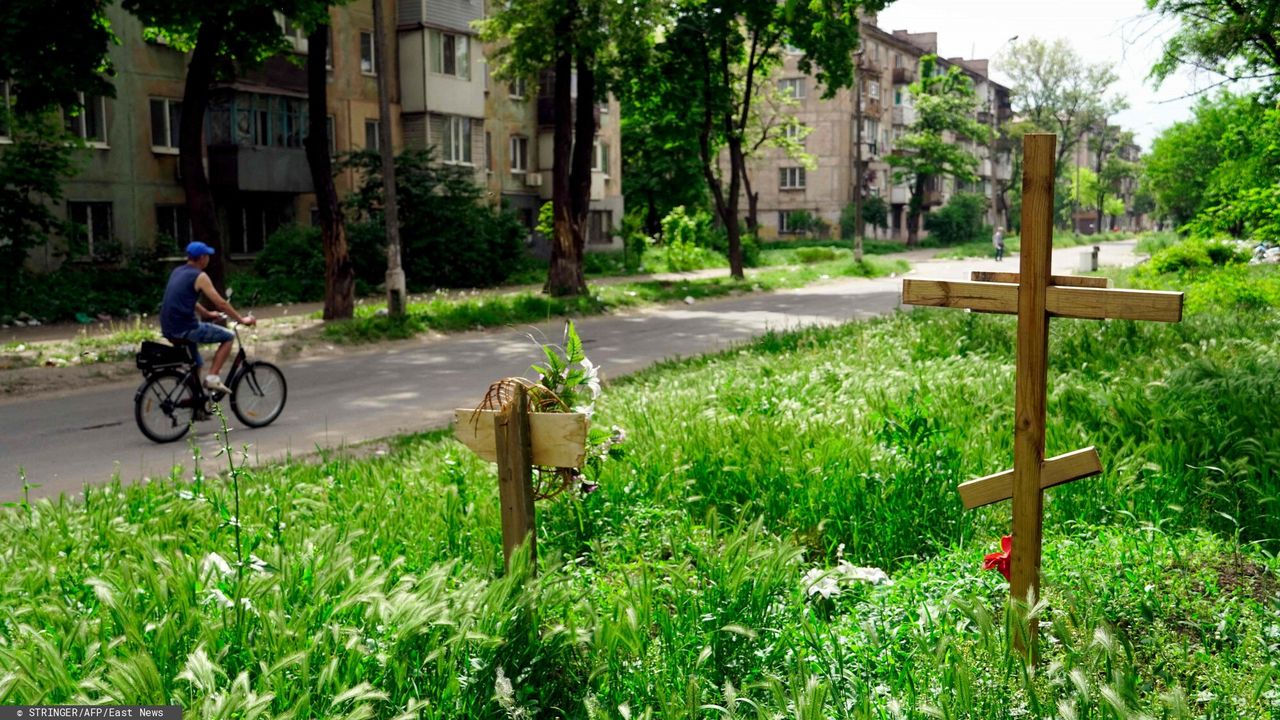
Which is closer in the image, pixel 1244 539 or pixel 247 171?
pixel 1244 539

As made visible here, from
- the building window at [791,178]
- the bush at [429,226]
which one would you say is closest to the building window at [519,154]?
the bush at [429,226]

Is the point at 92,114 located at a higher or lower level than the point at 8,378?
higher

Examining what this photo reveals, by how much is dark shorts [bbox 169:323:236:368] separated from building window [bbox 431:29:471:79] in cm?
2905

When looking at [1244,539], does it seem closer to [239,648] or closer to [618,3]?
[239,648]

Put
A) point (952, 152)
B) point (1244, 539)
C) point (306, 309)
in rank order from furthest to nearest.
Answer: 1. point (952, 152)
2. point (306, 309)
3. point (1244, 539)

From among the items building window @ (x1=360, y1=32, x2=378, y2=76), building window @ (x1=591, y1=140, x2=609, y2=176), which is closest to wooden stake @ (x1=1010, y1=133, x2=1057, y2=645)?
building window @ (x1=360, y1=32, x2=378, y2=76)

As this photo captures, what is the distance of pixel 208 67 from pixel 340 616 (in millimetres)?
17570

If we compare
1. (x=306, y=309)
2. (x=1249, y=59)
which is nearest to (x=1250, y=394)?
(x=1249, y=59)

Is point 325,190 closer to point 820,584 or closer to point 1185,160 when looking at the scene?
point 820,584

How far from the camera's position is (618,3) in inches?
933

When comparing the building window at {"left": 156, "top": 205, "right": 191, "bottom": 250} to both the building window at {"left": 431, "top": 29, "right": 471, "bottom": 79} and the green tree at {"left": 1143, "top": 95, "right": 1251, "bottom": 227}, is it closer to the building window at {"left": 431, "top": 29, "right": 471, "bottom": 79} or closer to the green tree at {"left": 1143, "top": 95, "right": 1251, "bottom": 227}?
the building window at {"left": 431, "top": 29, "right": 471, "bottom": 79}

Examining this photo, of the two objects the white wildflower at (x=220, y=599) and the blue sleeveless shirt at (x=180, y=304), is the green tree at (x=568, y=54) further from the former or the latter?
the white wildflower at (x=220, y=599)

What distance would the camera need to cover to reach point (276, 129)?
113ft

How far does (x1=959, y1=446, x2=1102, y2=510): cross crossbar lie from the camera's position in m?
4.07
